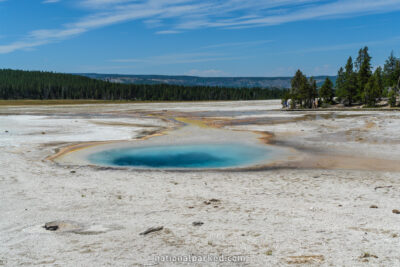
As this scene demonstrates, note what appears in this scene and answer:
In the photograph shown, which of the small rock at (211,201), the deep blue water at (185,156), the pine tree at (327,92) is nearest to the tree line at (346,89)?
the pine tree at (327,92)

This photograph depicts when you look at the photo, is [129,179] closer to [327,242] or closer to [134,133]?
[327,242]

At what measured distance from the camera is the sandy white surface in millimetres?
6781

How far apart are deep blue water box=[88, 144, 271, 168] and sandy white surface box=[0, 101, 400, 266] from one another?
7.09ft

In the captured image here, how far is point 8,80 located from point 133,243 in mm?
187671

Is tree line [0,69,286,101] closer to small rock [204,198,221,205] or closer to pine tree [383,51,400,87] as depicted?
pine tree [383,51,400,87]

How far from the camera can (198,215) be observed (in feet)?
29.9

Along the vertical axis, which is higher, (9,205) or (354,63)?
(354,63)

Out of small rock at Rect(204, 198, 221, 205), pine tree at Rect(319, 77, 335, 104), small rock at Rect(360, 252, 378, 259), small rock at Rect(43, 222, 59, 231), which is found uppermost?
pine tree at Rect(319, 77, 335, 104)

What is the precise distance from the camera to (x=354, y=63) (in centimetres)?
7744

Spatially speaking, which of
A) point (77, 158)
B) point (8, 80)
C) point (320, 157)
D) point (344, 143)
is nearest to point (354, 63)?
point (344, 143)

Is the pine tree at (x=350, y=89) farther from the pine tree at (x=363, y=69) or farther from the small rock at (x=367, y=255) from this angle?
the small rock at (x=367, y=255)

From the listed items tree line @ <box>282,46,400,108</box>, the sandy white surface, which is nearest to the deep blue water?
the sandy white surface

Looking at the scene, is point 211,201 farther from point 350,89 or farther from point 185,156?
point 350,89

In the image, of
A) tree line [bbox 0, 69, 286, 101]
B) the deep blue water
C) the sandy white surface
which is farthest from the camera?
tree line [bbox 0, 69, 286, 101]
